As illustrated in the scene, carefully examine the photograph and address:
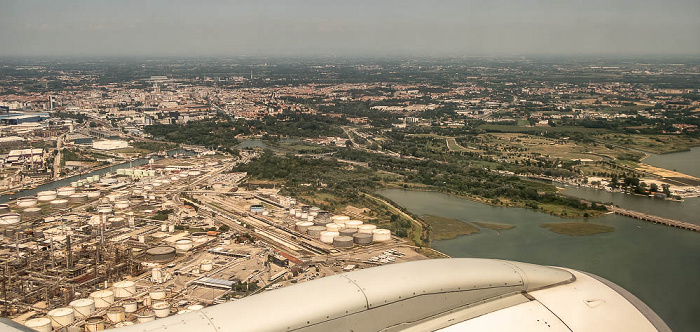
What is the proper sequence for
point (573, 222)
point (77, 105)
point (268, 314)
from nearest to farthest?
point (268, 314), point (573, 222), point (77, 105)

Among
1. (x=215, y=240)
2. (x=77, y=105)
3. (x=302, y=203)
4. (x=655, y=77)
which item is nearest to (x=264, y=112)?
(x=77, y=105)

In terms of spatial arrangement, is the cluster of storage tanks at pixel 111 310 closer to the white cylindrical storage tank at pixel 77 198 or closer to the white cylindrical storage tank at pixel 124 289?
the white cylindrical storage tank at pixel 124 289

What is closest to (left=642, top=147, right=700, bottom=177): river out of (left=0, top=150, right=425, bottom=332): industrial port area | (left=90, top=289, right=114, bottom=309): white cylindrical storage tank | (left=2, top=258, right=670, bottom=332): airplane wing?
(left=0, top=150, right=425, bottom=332): industrial port area

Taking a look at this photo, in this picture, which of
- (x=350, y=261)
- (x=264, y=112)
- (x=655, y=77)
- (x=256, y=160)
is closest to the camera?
(x=350, y=261)

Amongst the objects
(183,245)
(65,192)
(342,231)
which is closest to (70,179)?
(65,192)

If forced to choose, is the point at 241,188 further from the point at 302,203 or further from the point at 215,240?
the point at 215,240

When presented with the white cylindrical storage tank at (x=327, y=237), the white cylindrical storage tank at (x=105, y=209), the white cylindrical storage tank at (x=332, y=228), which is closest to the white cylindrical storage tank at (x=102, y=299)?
the white cylindrical storage tank at (x=327, y=237)

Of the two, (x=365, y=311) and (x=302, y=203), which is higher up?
(x=365, y=311)
